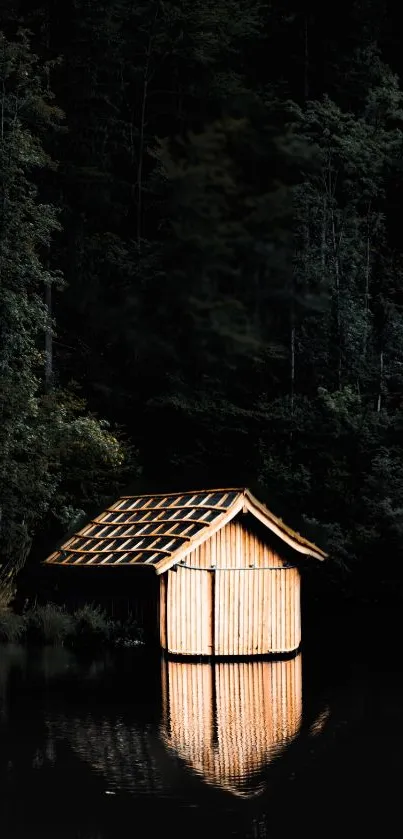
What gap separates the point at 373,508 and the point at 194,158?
2643 cm

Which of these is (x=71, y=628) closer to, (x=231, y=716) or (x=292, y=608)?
(x=292, y=608)

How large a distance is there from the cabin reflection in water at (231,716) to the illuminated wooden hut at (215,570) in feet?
2.74

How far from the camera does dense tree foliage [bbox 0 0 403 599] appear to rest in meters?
44.3

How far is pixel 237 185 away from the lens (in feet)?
229

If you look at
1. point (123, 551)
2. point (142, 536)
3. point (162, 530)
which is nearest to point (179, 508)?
point (162, 530)

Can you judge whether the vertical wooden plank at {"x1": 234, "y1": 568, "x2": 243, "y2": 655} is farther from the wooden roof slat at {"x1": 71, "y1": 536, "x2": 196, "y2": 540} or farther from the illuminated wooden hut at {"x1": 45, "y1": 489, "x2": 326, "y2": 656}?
the wooden roof slat at {"x1": 71, "y1": 536, "x2": 196, "y2": 540}

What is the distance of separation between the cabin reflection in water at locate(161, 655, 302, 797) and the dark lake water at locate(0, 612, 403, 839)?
1.2 inches

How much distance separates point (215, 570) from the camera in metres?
Answer: 31.5

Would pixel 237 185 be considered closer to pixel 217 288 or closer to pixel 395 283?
pixel 217 288

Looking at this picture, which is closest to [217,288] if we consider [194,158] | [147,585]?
[194,158]

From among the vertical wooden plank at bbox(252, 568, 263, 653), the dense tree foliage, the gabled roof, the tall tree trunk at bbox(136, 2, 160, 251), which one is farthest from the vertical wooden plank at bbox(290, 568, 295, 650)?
Result: the tall tree trunk at bbox(136, 2, 160, 251)

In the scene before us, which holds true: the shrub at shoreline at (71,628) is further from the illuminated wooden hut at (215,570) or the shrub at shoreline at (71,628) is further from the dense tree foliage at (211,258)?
the dense tree foliage at (211,258)

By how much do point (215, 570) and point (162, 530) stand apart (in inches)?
60.3

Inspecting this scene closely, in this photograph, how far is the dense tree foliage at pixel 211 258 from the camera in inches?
1745
